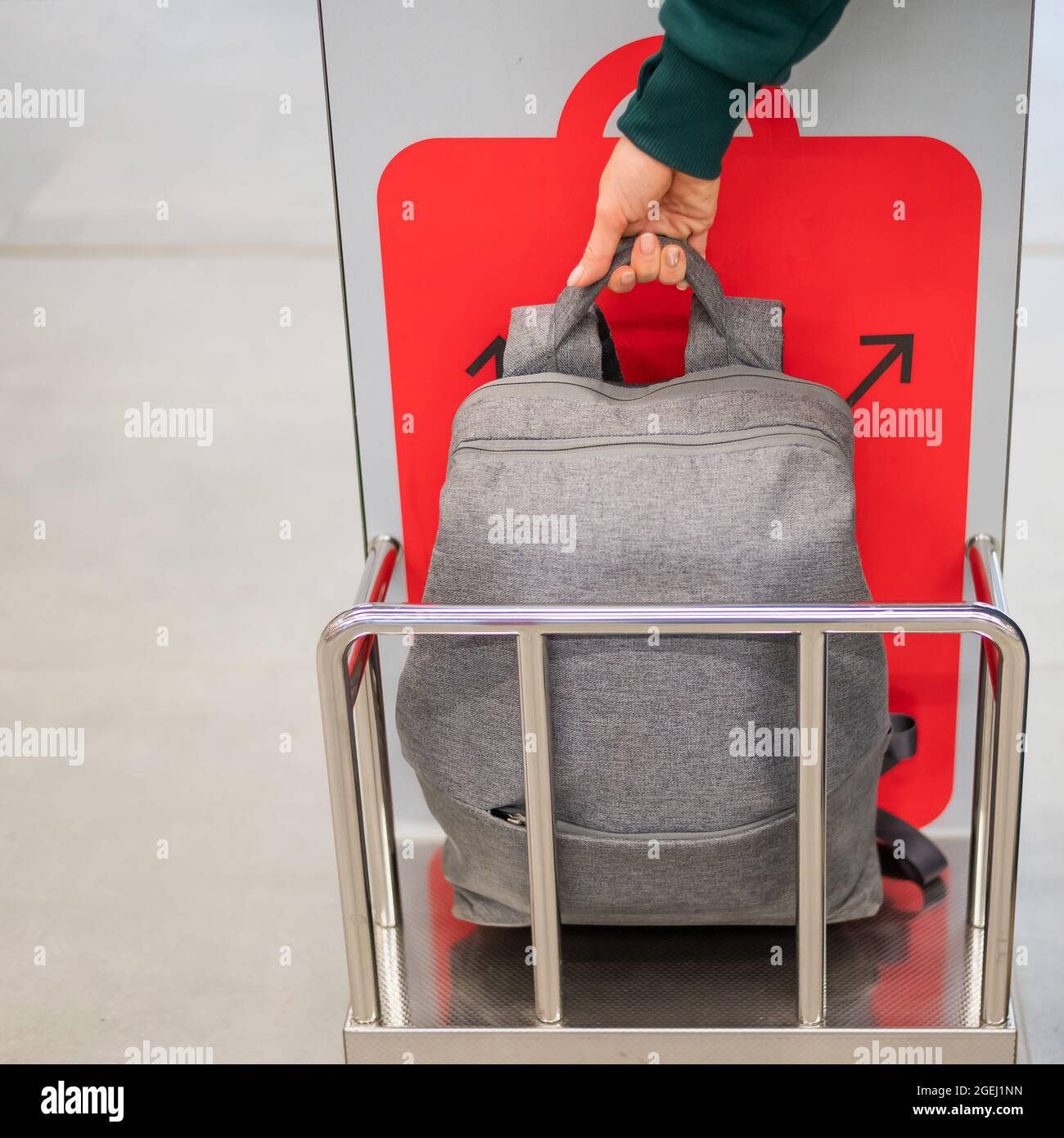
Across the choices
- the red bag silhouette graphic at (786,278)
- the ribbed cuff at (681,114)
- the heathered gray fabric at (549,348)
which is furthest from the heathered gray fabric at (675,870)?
the ribbed cuff at (681,114)

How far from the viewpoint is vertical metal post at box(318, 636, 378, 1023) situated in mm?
840

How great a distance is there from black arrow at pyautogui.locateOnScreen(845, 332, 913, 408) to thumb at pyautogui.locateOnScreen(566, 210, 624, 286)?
24 cm

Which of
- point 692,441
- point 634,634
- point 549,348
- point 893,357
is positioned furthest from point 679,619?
point 893,357

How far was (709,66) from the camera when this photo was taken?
884 mm

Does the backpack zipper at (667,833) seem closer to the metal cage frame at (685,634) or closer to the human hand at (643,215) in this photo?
the metal cage frame at (685,634)

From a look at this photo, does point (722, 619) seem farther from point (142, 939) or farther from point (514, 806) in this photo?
point (142, 939)

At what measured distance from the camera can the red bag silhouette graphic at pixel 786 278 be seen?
1.01 m

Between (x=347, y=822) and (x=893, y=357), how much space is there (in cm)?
60

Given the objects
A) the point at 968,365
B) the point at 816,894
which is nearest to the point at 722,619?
the point at 816,894

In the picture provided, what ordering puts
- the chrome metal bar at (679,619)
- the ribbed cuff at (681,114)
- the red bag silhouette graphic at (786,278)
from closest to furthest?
the chrome metal bar at (679,619)
the ribbed cuff at (681,114)
the red bag silhouette graphic at (786,278)

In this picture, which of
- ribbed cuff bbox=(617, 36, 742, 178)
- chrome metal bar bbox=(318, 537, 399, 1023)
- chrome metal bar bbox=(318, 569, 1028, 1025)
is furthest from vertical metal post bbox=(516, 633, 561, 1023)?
ribbed cuff bbox=(617, 36, 742, 178)

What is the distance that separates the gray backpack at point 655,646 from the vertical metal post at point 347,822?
11 cm

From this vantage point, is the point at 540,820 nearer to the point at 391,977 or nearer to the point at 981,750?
the point at 391,977

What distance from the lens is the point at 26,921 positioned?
142 cm
